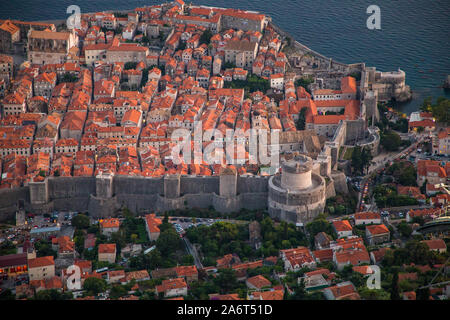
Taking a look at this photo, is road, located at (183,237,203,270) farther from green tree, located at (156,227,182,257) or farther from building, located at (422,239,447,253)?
building, located at (422,239,447,253)

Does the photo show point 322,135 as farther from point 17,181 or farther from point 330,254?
point 17,181

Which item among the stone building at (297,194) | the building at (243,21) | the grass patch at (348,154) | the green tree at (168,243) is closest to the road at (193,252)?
the green tree at (168,243)

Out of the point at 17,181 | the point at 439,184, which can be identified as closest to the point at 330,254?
the point at 439,184

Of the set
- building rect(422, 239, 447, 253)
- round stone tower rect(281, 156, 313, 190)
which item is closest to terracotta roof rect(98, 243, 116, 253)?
round stone tower rect(281, 156, 313, 190)

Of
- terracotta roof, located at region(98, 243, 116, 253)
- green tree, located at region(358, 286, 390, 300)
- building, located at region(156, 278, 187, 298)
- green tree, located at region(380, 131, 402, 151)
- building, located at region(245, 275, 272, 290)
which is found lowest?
terracotta roof, located at region(98, 243, 116, 253)

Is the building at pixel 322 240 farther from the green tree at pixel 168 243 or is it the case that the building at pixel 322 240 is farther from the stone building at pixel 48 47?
the stone building at pixel 48 47

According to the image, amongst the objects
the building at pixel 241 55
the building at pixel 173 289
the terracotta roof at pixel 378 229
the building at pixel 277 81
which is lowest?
the building at pixel 173 289
